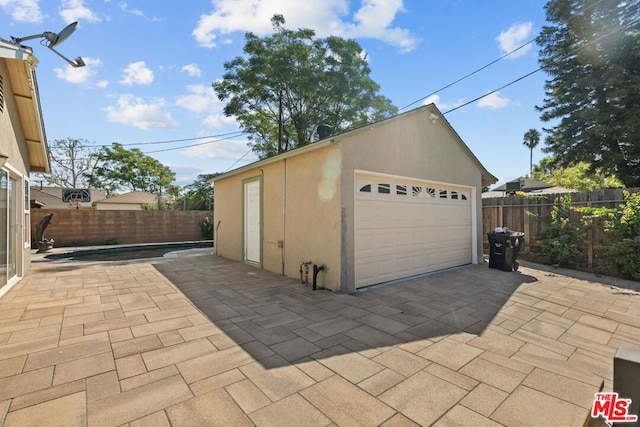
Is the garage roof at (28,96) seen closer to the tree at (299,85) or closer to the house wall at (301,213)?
the house wall at (301,213)

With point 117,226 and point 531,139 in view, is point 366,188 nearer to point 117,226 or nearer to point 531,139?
point 117,226

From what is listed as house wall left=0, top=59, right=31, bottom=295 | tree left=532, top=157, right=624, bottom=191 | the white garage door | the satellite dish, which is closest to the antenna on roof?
the satellite dish

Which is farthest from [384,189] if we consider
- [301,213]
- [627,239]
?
[627,239]

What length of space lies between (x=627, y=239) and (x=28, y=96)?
13.0m

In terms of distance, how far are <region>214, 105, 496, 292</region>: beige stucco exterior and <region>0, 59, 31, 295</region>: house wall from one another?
4.66 metres

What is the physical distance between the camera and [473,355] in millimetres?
3090

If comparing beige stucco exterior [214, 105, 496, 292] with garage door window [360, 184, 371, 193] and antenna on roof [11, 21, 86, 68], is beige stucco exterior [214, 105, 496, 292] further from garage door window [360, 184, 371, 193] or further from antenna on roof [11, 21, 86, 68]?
antenna on roof [11, 21, 86, 68]

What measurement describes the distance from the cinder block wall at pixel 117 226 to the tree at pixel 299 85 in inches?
284

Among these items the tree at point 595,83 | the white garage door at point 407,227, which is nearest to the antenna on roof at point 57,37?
the white garage door at point 407,227

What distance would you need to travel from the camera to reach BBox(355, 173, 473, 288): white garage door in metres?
5.96

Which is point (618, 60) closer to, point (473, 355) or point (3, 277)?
point (473, 355)

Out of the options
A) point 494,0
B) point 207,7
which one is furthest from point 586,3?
point 207,7

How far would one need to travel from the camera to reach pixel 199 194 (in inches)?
1043

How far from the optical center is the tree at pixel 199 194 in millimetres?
22094
